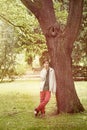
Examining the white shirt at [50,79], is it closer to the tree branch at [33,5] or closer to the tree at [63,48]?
the tree at [63,48]

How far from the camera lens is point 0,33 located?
32.7 metres

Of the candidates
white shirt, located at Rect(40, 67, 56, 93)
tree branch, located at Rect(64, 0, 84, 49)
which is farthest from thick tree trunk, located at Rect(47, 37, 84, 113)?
tree branch, located at Rect(64, 0, 84, 49)

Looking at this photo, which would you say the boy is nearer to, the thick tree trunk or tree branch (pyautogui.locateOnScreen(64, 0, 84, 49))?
the thick tree trunk

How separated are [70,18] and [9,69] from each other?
71.9 ft

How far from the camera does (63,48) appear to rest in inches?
549

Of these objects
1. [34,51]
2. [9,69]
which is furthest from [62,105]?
[9,69]

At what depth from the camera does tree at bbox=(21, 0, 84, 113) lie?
1387 cm

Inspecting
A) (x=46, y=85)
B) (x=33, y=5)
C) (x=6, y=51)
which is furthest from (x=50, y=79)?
(x=6, y=51)

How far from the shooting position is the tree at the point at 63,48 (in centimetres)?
1387

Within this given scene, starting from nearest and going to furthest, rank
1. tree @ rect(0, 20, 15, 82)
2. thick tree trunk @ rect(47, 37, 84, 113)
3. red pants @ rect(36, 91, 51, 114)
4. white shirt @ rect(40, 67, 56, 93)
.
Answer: red pants @ rect(36, 91, 51, 114) < white shirt @ rect(40, 67, 56, 93) < thick tree trunk @ rect(47, 37, 84, 113) < tree @ rect(0, 20, 15, 82)

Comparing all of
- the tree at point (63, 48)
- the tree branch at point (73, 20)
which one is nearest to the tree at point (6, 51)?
the tree at point (63, 48)

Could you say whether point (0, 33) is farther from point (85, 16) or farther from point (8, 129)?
point (8, 129)

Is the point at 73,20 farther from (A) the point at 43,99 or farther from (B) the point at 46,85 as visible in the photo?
(A) the point at 43,99

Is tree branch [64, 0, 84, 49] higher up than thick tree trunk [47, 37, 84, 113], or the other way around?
tree branch [64, 0, 84, 49]
